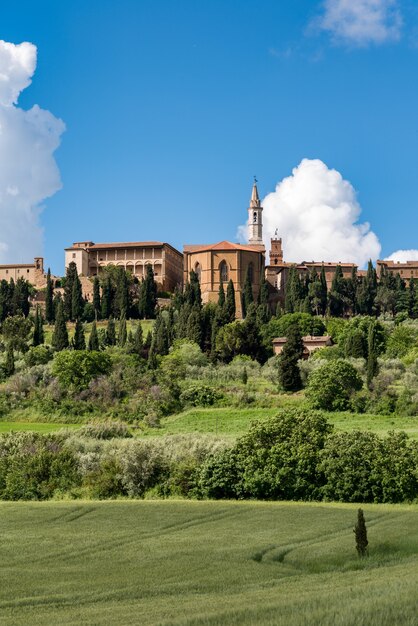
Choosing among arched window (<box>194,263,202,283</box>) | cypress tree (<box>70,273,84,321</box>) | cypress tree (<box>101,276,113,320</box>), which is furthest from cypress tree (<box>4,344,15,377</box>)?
arched window (<box>194,263,202,283</box>)

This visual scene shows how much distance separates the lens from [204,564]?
2136 centimetres

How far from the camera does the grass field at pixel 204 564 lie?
44.9 feet

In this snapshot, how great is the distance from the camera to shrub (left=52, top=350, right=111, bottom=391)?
60625mm

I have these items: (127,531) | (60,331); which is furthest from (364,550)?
(60,331)

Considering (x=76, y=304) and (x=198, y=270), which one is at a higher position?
(x=198, y=270)

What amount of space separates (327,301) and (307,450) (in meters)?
53.6

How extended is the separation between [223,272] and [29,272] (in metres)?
23.1

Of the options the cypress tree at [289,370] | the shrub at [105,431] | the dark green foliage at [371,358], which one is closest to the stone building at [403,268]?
the dark green foliage at [371,358]

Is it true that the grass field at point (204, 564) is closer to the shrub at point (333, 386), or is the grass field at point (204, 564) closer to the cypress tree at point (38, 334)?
the shrub at point (333, 386)

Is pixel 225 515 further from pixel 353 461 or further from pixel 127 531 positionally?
pixel 353 461

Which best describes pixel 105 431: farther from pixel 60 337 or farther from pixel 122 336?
pixel 122 336

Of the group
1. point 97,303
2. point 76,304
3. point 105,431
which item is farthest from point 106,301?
point 105,431

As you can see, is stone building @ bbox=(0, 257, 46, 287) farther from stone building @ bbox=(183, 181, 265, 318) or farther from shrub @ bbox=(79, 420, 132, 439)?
shrub @ bbox=(79, 420, 132, 439)

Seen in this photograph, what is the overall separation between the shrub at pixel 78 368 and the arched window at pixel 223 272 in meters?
37.7
